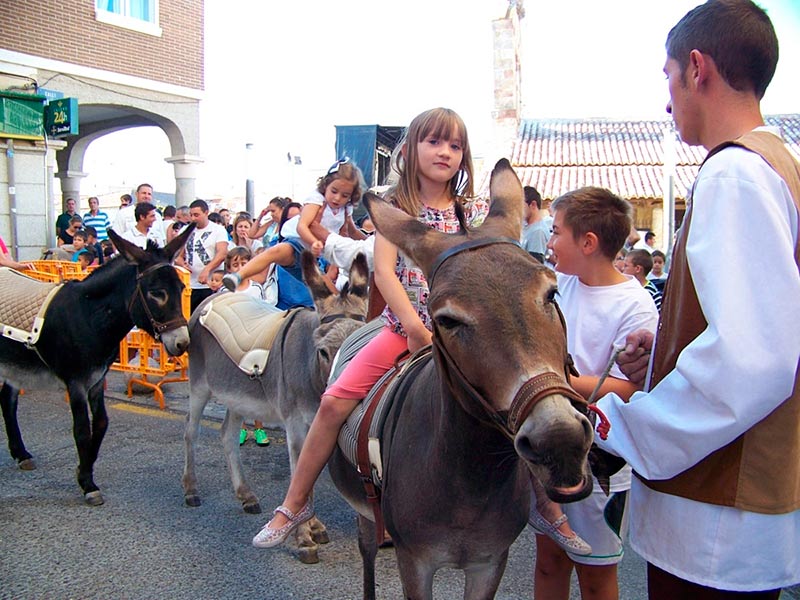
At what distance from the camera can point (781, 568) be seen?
148cm

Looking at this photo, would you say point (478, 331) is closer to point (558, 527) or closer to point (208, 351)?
point (558, 527)

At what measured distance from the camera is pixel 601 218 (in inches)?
102

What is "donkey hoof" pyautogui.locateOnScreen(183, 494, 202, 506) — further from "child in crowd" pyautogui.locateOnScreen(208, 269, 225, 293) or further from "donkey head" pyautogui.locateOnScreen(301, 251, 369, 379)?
"child in crowd" pyautogui.locateOnScreen(208, 269, 225, 293)

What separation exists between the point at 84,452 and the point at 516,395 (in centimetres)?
447

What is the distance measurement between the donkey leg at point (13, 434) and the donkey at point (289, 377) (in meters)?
1.60

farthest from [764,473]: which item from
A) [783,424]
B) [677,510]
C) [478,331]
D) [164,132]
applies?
[164,132]

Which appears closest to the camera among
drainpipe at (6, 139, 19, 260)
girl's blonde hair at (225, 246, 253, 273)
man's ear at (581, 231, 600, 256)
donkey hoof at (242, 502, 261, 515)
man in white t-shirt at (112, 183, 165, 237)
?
man's ear at (581, 231, 600, 256)

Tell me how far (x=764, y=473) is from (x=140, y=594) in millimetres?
3442

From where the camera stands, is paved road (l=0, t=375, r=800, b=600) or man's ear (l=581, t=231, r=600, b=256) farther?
paved road (l=0, t=375, r=800, b=600)

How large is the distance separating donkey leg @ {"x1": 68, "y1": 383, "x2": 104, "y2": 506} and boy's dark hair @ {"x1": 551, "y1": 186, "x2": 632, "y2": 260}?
4.15 metres

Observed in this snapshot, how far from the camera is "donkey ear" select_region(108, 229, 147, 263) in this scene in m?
5.12

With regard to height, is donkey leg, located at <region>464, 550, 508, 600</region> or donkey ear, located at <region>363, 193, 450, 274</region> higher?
donkey ear, located at <region>363, 193, 450, 274</region>

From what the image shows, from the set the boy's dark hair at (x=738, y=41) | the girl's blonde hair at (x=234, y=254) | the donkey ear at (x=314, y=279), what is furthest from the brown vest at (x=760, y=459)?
the girl's blonde hair at (x=234, y=254)

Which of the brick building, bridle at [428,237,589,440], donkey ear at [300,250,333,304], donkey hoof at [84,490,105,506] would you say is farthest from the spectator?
bridle at [428,237,589,440]
